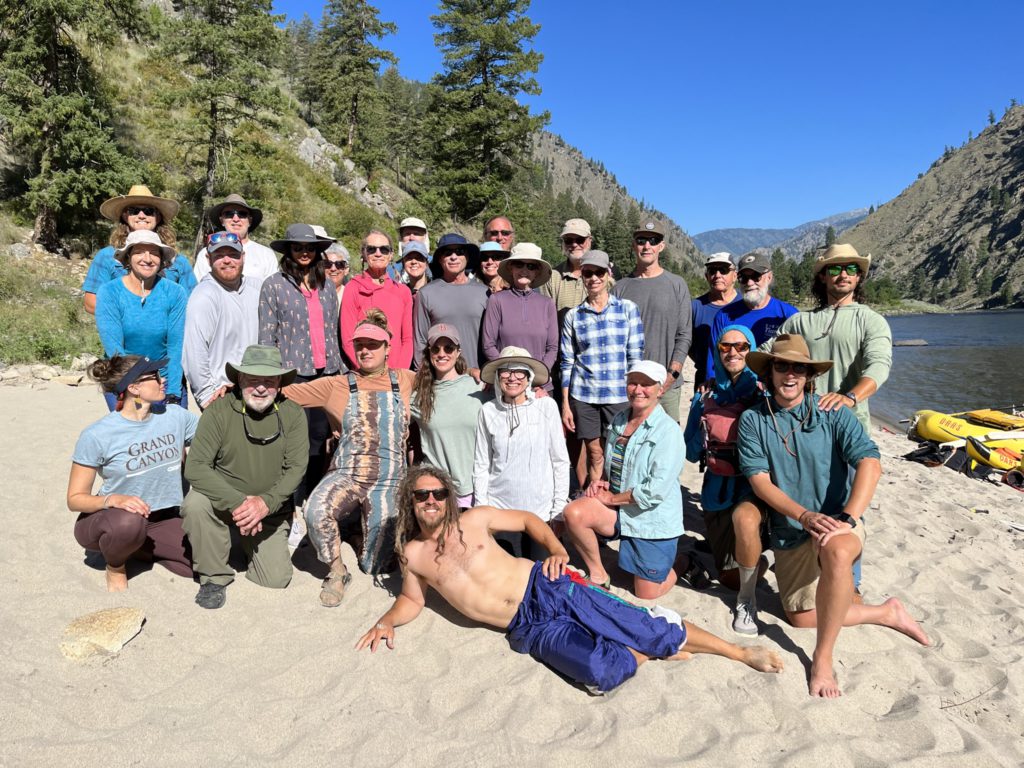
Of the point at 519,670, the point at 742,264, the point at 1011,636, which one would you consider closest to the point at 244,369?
the point at 519,670

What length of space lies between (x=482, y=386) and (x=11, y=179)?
20758mm

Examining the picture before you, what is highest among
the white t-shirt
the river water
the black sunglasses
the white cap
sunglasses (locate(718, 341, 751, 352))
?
the white t-shirt


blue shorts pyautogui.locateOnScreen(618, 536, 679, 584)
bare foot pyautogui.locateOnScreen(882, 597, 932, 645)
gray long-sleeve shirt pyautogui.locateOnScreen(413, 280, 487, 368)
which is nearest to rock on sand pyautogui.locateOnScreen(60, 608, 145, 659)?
gray long-sleeve shirt pyautogui.locateOnScreen(413, 280, 487, 368)

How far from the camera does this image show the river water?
68.1 ft

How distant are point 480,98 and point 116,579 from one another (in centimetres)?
2836

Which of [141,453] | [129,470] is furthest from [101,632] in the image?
[141,453]

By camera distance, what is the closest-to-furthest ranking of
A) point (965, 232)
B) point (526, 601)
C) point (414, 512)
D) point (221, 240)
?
point (526, 601) → point (414, 512) → point (221, 240) → point (965, 232)

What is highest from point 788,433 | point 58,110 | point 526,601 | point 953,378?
point 58,110

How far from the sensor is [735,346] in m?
4.01

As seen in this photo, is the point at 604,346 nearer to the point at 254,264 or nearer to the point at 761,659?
the point at 761,659

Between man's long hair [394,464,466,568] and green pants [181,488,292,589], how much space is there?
3.91 feet

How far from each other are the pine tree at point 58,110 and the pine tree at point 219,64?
2518 mm

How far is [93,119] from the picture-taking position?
16.8 meters

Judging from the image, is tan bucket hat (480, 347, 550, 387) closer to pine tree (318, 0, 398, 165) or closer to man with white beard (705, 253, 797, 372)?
man with white beard (705, 253, 797, 372)
